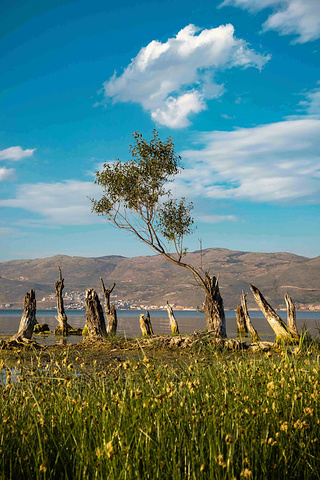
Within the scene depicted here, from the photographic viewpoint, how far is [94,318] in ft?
81.9

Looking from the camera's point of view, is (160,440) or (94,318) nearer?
(160,440)

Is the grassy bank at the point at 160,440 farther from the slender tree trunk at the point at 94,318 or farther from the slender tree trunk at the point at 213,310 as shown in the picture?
the slender tree trunk at the point at 213,310

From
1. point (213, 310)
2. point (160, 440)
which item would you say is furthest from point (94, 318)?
point (160, 440)

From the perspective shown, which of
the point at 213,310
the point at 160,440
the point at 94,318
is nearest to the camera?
the point at 160,440

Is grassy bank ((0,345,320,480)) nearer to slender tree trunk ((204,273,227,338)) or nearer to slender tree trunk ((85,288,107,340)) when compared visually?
slender tree trunk ((85,288,107,340))

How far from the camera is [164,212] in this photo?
29953 millimetres

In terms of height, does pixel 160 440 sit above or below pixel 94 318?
above

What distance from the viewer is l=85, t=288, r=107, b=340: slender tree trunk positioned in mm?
24766

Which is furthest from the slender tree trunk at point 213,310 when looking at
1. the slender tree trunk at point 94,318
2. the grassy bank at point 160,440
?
the grassy bank at point 160,440

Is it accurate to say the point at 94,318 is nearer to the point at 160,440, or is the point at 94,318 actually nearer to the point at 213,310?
the point at 213,310

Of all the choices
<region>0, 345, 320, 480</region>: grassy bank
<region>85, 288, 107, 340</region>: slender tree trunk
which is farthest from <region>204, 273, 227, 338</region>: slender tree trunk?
<region>0, 345, 320, 480</region>: grassy bank

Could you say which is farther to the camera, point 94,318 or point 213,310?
point 213,310

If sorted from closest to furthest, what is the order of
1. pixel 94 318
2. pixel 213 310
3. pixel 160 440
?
pixel 160 440 → pixel 94 318 → pixel 213 310

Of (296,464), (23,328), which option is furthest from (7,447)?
(23,328)
